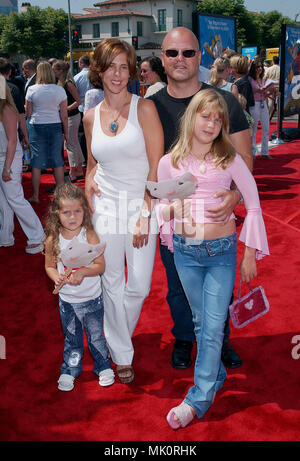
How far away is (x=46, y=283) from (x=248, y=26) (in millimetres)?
80564

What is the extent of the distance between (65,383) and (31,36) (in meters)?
69.3

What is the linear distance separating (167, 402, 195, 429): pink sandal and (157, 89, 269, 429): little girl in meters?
0.02

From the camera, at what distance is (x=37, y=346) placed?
361 centimetres

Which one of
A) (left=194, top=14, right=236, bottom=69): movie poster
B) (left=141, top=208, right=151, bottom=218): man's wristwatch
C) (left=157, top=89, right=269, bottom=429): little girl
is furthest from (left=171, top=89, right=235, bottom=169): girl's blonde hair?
(left=194, top=14, right=236, bottom=69): movie poster

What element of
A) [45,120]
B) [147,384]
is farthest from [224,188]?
[45,120]

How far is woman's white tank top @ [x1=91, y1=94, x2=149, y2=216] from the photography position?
2.62 m

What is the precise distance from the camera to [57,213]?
2.91 meters

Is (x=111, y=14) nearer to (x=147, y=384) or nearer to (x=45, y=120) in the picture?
(x=45, y=120)

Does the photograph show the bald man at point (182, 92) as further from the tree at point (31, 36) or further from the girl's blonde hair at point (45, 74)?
the tree at point (31, 36)

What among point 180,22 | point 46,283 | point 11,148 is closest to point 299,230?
point 46,283

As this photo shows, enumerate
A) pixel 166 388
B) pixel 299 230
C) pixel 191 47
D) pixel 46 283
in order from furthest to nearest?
pixel 299 230
pixel 46 283
pixel 166 388
pixel 191 47

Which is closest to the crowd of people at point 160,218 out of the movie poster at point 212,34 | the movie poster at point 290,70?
the movie poster at point 212,34

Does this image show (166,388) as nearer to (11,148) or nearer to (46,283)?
(46,283)

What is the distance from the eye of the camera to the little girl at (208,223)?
2.45 meters
